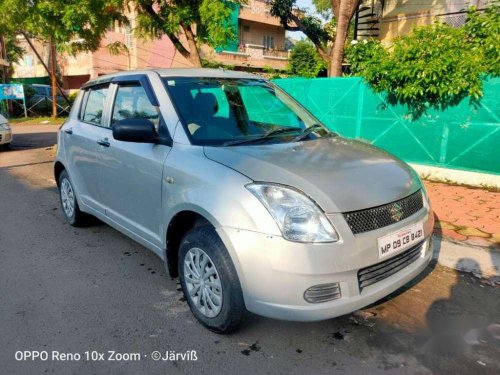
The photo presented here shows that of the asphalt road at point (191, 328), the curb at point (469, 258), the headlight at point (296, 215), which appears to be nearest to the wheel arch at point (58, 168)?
the asphalt road at point (191, 328)

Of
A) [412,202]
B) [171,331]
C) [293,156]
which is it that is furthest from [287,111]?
[171,331]

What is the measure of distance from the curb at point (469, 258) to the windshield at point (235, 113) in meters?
1.73

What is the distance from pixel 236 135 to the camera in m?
3.13

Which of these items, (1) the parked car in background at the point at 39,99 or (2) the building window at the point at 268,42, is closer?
(1) the parked car in background at the point at 39,99

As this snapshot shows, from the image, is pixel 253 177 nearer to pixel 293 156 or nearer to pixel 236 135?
pixel 293 156

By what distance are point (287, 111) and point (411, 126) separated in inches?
164

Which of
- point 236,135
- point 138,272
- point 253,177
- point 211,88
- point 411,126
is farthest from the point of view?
point 411,126

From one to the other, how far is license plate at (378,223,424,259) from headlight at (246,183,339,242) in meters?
0.35

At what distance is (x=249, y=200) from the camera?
2.35 meters

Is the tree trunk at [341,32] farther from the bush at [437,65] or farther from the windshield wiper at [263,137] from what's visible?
the windshield wiper at [263,137]

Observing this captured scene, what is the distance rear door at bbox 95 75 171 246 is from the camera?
10.1 feet

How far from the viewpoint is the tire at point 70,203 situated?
4686 millimetres

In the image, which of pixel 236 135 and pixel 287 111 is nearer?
pixel 236 135

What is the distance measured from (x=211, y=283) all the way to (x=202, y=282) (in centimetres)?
11
